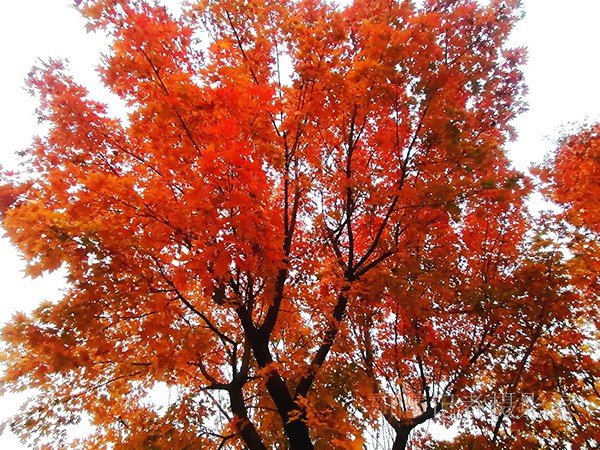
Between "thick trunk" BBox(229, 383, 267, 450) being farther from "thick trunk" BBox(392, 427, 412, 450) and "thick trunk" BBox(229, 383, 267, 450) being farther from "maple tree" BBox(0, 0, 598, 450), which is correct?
"thick trunk" BBox(392, 427, 412, 450)

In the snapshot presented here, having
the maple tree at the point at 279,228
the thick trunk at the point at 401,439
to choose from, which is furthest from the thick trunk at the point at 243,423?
the thick trunk at the point at 401,439

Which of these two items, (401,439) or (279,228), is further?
(401,439)

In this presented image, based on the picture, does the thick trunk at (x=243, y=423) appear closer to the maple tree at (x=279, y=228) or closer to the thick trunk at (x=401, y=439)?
the maple tree at (x=279, y=228)

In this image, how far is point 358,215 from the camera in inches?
225

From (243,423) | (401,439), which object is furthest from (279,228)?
(401,439)

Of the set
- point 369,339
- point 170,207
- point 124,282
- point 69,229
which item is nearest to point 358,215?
point 369,339

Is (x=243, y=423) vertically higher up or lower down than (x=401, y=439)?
lower down

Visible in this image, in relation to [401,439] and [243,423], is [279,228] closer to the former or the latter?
[243,423]

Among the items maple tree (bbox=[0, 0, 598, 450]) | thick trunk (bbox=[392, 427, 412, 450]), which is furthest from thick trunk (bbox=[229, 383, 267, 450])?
thick trunk (bbox=[392, 427, 412, 450])

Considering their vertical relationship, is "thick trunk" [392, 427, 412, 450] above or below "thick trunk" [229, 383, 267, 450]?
above

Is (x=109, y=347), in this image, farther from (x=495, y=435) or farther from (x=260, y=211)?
(x=495, y=435)

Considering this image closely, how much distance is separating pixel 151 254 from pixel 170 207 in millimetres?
494

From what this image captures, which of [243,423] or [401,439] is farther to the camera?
[401,439]

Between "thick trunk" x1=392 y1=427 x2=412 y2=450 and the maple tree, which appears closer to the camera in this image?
the maple tree
